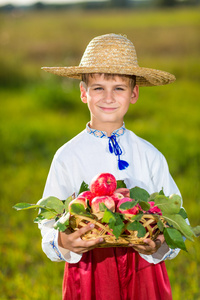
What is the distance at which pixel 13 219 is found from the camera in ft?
19.4

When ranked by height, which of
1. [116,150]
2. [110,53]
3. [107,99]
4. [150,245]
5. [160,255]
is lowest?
[160,255]

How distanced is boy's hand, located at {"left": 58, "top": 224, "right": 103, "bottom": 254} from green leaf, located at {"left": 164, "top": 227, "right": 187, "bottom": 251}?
1.04 feet

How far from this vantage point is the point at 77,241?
2.31m

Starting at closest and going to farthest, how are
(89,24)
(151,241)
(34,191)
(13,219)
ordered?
(151,241) < (13,219) < (34,191) < (89,24)

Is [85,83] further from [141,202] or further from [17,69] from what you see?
[17,69]

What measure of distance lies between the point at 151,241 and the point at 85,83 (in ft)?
3.31

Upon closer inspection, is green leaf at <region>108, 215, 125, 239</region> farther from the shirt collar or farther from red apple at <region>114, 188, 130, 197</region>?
the shirt collar

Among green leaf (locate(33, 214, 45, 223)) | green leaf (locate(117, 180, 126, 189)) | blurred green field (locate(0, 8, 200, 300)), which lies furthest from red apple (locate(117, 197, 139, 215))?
blurred green field (locate(0, 8, 200, 300))

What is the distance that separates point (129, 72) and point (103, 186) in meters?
0.73

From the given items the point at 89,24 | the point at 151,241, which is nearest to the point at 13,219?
the point at 151,241

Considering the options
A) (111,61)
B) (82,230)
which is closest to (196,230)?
(82,230)

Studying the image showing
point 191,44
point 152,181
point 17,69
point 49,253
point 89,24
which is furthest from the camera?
point 89,24

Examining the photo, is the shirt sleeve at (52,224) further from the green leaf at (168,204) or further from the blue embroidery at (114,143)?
the green leaf at (168,204)

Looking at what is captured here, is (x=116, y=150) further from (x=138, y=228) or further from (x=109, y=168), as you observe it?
(x=138, y=228)
